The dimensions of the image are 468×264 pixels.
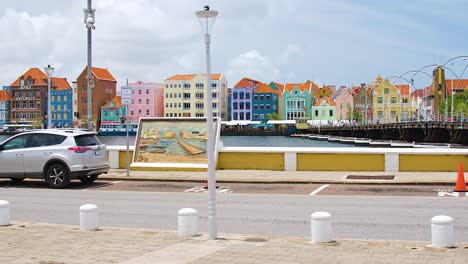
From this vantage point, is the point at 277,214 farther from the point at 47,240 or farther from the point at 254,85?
the point at 254,85

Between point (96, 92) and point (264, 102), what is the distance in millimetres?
44032

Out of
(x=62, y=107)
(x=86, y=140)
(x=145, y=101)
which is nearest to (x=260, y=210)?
(x=86, y=140)

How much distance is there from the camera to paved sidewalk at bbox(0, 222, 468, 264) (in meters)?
8.20

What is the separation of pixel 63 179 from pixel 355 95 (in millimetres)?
159676

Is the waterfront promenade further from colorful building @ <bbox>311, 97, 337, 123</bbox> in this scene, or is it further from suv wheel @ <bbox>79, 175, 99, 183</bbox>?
colorful building @ <bbox>311, 97, 337, 123</bbox>

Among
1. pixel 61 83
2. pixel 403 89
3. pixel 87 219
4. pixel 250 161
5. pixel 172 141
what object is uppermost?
pixel 61 83

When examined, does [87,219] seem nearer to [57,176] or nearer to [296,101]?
[57,176]

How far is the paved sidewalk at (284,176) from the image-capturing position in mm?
19734

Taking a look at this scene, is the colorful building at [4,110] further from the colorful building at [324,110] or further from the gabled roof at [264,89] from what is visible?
the colorful building at [324,110]

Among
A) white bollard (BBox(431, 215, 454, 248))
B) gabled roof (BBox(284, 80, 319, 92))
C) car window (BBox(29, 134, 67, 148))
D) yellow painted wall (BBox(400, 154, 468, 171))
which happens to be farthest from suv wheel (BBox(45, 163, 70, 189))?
gabled roof (BBox(284, 80, 319, 92))

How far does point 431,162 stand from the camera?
72.6 ft

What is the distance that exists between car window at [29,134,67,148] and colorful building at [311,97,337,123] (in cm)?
14924

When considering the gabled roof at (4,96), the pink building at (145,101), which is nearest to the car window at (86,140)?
the pink building at (145,101)

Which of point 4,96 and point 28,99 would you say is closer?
point 28,99
